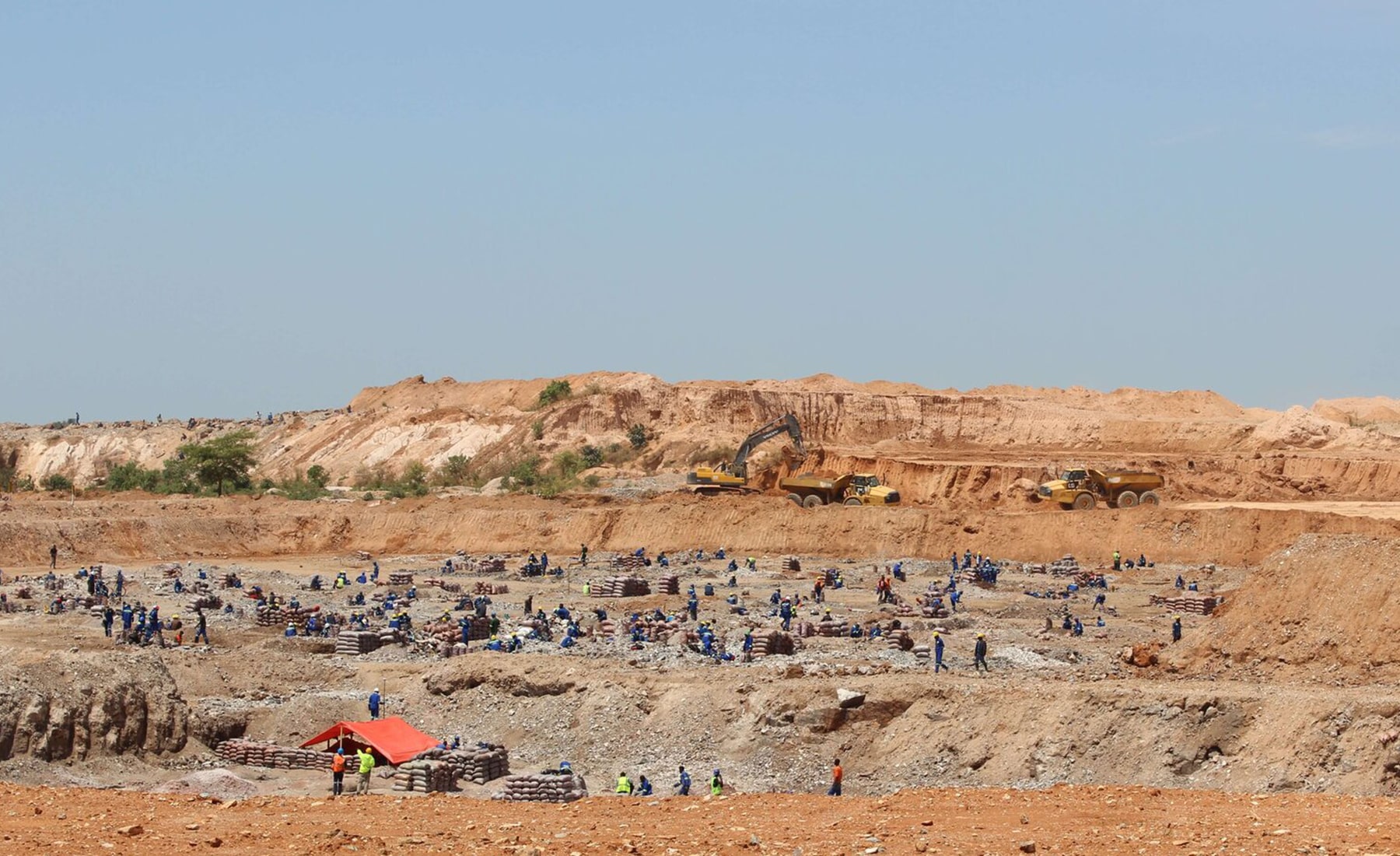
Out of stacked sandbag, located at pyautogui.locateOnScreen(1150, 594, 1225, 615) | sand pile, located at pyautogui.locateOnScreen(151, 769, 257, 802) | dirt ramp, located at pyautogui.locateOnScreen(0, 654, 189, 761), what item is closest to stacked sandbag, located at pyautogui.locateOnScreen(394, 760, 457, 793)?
sand pile, located at pyautogui.locateOnScreen(151, 769, 257, 802)

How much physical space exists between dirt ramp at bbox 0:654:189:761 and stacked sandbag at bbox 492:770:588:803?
661 cm

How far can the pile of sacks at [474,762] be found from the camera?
22953mm

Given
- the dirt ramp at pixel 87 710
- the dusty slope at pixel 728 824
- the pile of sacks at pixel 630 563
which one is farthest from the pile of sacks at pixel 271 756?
the pile of sacks at pixel 630 563

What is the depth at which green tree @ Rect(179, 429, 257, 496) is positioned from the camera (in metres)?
70.9

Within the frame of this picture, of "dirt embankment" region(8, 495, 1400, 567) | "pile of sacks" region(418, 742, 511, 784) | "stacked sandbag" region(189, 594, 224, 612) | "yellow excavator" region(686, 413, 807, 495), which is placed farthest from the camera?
"yellow excavator" region(686, 413, 807, 495)

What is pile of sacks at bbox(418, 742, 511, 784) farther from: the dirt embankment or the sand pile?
the dirt embankment

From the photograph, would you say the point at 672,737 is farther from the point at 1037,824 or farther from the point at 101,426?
the point at 101,426

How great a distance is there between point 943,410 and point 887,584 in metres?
40.9

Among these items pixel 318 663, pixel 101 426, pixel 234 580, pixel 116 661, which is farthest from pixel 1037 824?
pixel 101 426

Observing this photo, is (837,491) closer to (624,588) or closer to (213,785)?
(624,588)

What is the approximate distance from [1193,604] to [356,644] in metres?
19.4

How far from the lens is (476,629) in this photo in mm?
34281

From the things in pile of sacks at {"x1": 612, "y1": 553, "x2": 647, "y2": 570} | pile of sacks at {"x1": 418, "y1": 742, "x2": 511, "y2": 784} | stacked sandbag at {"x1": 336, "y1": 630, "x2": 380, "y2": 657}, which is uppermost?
pile of sacks at {"x1": 612, "y1": 553, "x2": 647, "y2": 570}

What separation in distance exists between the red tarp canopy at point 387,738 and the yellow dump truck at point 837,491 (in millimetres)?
31734
